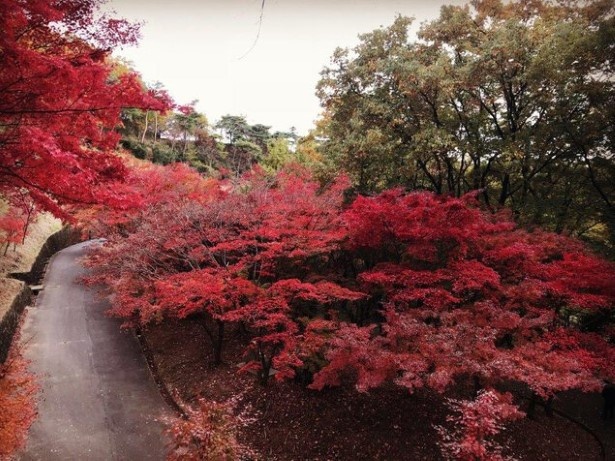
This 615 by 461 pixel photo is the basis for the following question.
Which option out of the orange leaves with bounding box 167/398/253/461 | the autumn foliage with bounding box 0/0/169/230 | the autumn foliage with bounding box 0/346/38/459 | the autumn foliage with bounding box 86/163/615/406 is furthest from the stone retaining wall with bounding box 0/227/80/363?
the orange leaves with bounding box 167/398/253/461

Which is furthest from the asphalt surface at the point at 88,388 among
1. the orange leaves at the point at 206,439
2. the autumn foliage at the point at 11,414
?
the orange leaves at the point at 206,439

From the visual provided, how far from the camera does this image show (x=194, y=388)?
10.9m

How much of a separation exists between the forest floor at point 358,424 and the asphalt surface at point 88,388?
1.39m

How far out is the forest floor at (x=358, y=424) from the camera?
27.2 ft

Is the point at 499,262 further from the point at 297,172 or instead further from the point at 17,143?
the point at 297,172

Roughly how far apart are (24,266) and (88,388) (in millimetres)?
11572

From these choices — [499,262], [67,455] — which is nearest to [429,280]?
[499,262]

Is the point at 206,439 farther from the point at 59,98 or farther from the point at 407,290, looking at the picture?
the point at 59,98

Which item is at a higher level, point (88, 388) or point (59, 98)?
point (59, 98)

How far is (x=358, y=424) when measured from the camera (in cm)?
900

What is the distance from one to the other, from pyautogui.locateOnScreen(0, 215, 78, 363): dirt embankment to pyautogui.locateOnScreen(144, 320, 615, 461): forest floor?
695 centimetres

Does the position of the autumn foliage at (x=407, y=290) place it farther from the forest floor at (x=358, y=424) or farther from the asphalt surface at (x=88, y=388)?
the asphalt surface at (x=88, y=388)

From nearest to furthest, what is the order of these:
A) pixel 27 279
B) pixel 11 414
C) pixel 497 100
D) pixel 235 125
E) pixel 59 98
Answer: pixel 59 98
pixel 11 414
pixel 497 100
pixel 27 279
pixel 235 125

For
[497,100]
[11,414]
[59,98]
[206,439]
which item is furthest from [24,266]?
[497,100]
